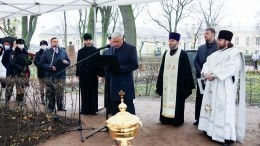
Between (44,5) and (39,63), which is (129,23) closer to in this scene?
(44,5)

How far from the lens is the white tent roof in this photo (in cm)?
884

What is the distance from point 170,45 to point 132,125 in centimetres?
456

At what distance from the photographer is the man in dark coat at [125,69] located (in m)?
6.00

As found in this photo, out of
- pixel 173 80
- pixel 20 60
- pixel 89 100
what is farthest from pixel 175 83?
pixel 20 60

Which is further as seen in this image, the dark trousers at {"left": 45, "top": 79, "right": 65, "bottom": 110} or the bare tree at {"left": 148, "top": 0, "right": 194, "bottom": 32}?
the bare tree at {"left": 148, "top": 0, "right": 194, "bottom": 32}

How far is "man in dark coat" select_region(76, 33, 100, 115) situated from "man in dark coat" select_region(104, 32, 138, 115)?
1562mm

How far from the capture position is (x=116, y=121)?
2357 mm

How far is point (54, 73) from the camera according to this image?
793 centimetres

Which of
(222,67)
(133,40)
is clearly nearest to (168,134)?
(222,67)

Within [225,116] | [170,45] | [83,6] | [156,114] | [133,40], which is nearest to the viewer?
[225,116]

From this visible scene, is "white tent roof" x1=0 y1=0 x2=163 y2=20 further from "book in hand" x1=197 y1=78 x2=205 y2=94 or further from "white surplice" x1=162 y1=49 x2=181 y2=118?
"book in hand" x1=197 y1=78 x2=205 y2=94

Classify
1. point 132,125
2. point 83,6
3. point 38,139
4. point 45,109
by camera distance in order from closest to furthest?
1. point 132,125
2. point 38,139
3. point 45,109
4. point 83,6

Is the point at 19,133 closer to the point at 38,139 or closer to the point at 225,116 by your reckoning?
the point at 38,139

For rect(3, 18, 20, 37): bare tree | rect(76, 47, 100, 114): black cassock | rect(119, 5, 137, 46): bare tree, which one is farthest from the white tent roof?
rect(3, 18, 20, 37): bare tree
